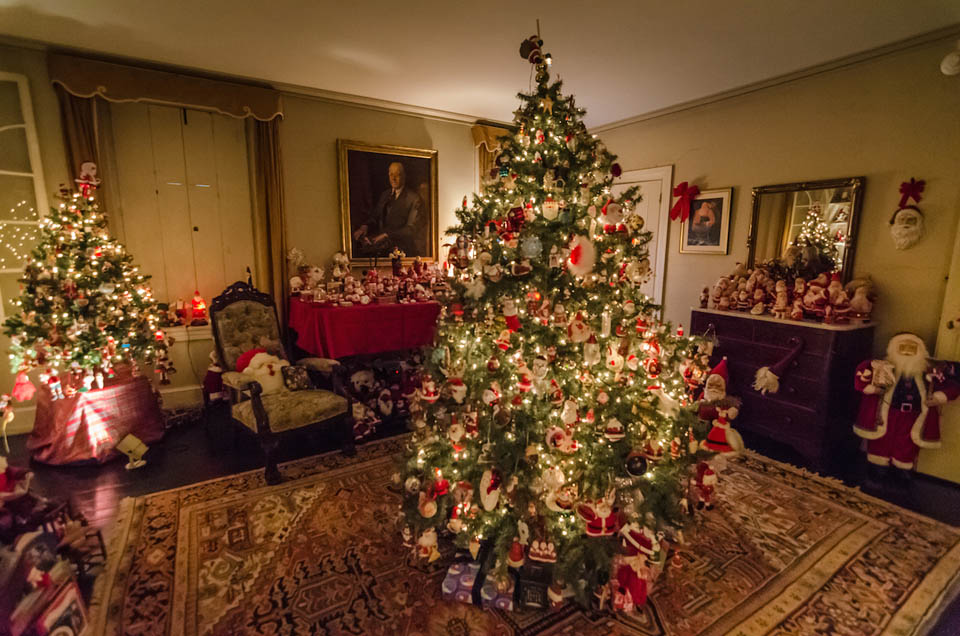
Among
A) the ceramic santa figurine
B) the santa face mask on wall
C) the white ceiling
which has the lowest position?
the ceramic santa figurine

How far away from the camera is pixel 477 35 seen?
10.2ft

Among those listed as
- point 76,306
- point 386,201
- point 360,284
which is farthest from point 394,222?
point 76,306

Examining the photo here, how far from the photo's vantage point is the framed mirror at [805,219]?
3.55 metres

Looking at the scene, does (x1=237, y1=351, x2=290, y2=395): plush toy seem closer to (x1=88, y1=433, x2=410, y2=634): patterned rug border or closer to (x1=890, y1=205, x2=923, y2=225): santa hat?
(x1=88, y1=433, x2=410, y2=634): patterned rug border

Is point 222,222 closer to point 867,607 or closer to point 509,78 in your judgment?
point 509,78

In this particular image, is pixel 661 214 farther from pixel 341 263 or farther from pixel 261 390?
pixel 261 390

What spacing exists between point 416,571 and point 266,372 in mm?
1939

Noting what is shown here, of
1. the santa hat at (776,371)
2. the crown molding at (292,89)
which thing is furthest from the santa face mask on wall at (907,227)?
the crown molding at (292,89)

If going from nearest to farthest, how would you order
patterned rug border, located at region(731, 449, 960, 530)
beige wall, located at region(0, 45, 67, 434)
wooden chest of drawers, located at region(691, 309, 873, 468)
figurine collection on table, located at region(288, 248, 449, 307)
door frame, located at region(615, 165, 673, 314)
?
patterned rug border, located at region(731, 449, 960, 530), wooden chest of drawers, located at region(691, 309, 873, 468), beige wall, located at region(0, 45, 67, 434), figurine collection on table, located at region(288, 248, 449, 307), door frame, located at region(615, 165, 673, 314)

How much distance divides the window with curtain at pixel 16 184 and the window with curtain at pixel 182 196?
50 centimetres

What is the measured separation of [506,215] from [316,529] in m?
2.05

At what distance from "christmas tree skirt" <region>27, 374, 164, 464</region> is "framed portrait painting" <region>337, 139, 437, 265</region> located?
2342 millimetres

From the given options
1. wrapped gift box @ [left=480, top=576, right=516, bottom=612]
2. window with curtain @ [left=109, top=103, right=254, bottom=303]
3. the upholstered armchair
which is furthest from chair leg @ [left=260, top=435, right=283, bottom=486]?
window with curtain @ [left=109, top=103, right=254, bottom=303]

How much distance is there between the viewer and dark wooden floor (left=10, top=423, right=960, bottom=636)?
2818mm
